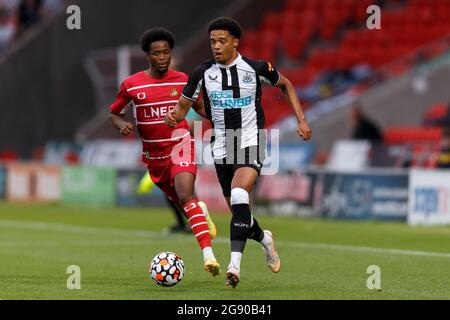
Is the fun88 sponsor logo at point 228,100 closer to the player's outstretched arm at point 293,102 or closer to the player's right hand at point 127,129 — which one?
the player's outstretched arm at point 293,102

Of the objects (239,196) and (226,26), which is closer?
(239,196)

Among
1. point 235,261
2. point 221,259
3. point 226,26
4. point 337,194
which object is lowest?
point 221,259

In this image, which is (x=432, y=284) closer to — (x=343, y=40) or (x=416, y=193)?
A: (x=416, y=193)

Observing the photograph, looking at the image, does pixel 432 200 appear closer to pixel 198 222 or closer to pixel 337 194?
pixel 337 194

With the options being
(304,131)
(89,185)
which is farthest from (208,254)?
(89,185)

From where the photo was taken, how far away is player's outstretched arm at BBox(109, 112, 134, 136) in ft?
36.9

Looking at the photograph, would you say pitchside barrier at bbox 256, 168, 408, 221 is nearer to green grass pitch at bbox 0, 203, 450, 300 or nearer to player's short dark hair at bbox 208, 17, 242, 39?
green grass pitch at bbox 0, 203, 450, 300

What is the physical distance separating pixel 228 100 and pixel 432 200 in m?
9.94

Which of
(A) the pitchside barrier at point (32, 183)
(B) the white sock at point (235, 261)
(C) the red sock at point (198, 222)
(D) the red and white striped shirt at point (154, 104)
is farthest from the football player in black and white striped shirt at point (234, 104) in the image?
(A) the pitchside barrier at point (32, 183)

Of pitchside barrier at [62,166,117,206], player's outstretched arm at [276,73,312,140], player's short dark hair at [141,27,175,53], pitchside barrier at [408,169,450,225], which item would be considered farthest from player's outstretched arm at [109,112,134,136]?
pitchside barrier at [62,166,117,206]

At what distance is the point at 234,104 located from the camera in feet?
34.3

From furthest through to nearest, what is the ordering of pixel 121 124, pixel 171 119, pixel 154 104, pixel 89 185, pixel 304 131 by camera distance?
pixel 89 185 < pixel 154 104 < pixel 121 124 < pixel 171 119 < pixel 304 131

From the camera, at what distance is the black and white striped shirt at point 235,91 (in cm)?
1045
